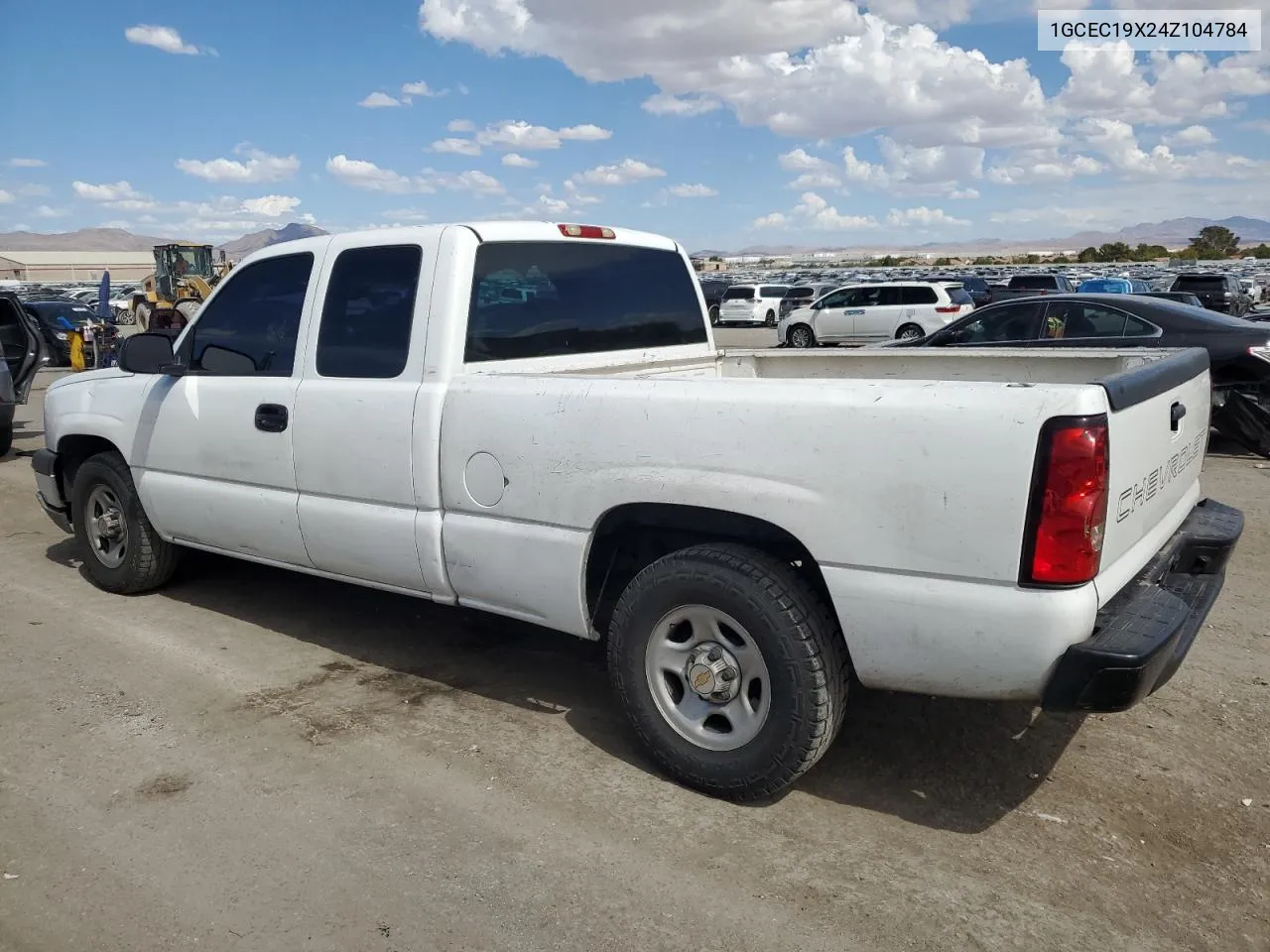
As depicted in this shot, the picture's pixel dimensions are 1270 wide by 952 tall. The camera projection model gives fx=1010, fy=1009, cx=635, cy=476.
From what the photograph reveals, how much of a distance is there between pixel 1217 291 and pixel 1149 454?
26293 mm

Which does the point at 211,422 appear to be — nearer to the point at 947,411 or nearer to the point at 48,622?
the point at 48,622

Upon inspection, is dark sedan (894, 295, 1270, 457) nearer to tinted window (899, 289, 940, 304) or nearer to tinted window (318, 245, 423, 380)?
tinted window (318, 245, 423, 380)

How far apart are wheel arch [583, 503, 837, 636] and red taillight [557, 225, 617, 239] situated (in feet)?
5.28

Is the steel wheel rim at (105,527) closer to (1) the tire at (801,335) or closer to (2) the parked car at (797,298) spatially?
(1) the tire at (801,335)

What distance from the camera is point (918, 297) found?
25.2 metres

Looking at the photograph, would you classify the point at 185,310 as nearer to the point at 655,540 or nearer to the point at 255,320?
the point at 255,320

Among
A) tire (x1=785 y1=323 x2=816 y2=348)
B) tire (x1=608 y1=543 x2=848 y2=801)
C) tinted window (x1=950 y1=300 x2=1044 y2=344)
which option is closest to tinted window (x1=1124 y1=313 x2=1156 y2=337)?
tinted window (x1=950 y1=300 x2=1044 y2=344)

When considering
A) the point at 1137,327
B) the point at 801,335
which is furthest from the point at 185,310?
the point at 1137,327

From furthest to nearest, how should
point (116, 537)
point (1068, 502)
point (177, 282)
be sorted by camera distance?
point (177, 282) → point (116, 537) → point (1068, 502)

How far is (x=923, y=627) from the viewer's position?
294 cm

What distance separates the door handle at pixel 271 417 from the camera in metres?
4.51

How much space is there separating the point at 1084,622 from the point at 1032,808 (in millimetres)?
921

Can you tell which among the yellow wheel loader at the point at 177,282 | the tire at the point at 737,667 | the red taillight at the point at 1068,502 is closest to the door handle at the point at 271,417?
Result: the tire at the point at 737,667

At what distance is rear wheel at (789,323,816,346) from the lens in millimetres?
27375
